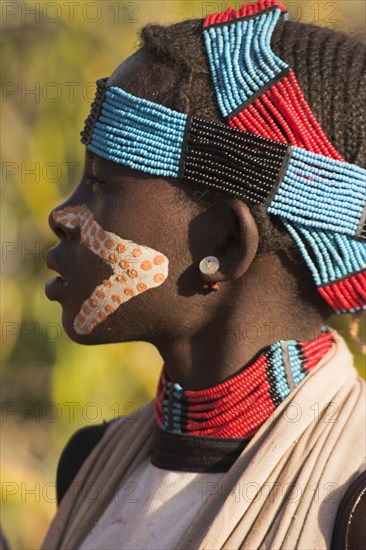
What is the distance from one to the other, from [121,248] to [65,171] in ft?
9.76

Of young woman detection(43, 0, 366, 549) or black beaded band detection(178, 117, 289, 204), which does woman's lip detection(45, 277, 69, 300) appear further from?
black beaded band detection(178, 117, 289, 204)

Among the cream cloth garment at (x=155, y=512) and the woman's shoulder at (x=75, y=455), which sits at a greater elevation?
the cream cloth garment at (x=155, y=512)

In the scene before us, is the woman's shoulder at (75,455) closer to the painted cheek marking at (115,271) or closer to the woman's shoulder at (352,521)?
the painted cheek marking at (115,271)

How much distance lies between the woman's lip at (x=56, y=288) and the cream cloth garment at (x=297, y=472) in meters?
0.66

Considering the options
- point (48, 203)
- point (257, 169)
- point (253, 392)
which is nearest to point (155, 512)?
point (253, 392)

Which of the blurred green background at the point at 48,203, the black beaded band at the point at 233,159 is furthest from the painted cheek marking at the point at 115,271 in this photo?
the blurred green background at the point at 48,203

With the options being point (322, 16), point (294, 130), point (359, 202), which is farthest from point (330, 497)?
point (322, 16)

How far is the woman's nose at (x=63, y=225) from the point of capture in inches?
96.5

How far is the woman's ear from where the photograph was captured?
2.23m

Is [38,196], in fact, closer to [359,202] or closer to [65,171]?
[65,171]

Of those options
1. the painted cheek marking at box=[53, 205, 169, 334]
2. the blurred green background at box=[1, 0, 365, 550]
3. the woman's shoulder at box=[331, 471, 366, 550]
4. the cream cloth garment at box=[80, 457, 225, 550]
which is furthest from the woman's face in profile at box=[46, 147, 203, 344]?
the blurred green background at box=[1, 0, 365, 550]

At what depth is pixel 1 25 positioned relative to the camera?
528cm

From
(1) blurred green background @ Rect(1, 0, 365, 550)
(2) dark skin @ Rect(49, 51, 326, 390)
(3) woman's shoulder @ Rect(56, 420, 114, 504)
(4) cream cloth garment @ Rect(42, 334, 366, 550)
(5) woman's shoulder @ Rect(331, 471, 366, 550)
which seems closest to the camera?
(5) woman's shoulder @ Rect(331, 471, 366, 550)

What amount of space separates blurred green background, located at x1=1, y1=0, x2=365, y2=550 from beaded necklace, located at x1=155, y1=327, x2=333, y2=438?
105 inches
